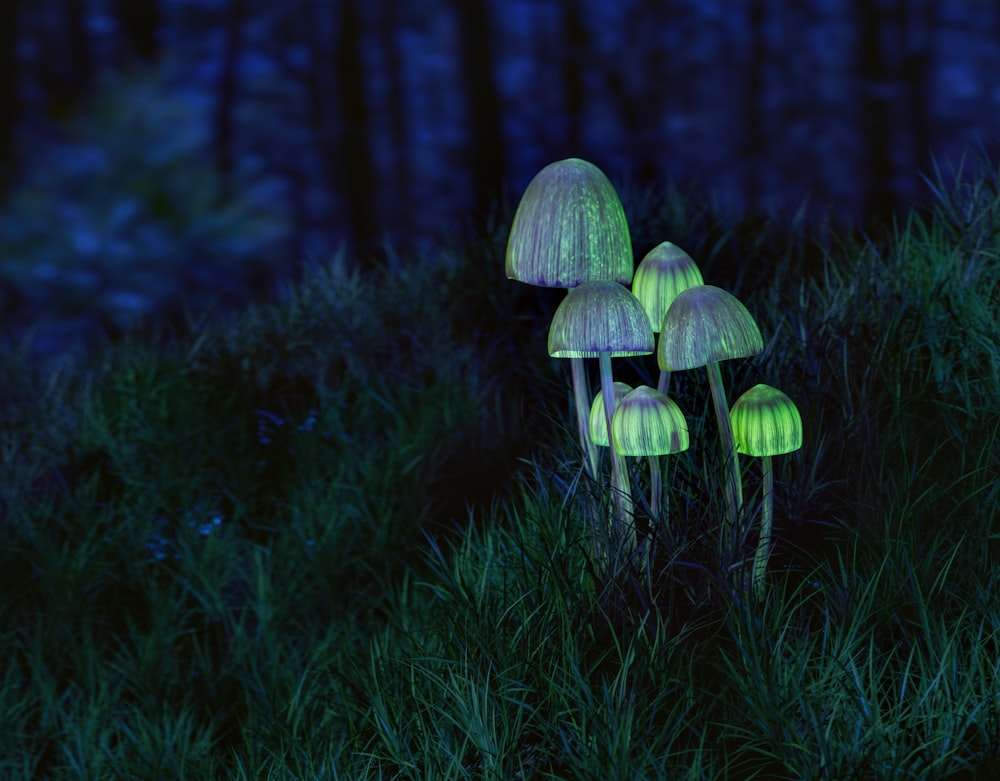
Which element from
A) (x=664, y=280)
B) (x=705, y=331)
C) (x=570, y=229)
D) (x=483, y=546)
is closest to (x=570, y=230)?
(x=570, y=229)

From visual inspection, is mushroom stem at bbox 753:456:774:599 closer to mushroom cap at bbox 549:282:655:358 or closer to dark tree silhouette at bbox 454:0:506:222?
mushroom cap at bbox 549:282:655:358

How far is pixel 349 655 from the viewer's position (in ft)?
7.20

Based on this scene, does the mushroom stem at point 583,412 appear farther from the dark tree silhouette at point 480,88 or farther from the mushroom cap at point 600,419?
the dark tree silhouette at point 480,88

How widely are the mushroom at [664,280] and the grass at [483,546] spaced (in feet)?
0.85

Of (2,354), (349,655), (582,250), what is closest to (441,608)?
(349,655)

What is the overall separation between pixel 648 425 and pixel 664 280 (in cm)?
34

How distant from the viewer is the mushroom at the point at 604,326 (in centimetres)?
171

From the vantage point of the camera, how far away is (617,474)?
1805 millimetres

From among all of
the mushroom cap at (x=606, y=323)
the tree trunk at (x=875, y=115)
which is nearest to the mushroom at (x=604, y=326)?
the mushroom cap at (x=606, y=323)

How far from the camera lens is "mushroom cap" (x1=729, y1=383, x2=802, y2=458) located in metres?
1.69

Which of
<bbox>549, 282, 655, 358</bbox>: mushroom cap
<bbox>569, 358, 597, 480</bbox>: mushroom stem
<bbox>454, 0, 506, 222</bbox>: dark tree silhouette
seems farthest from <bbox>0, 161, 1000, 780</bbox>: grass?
<bbox>454, 0, 506, 222</bbox>: dark tree silhouette

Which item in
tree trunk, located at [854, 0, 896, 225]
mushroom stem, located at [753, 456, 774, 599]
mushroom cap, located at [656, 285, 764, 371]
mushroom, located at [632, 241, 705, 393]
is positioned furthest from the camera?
tree trunk, located at [854, 0, 896, 225]

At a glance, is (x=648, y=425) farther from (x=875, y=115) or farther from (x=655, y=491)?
(x=875, y=115)

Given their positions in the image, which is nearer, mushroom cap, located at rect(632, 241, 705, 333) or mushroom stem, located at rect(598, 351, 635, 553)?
mushroom stem, located at rect(598, 351, 635, 553)
